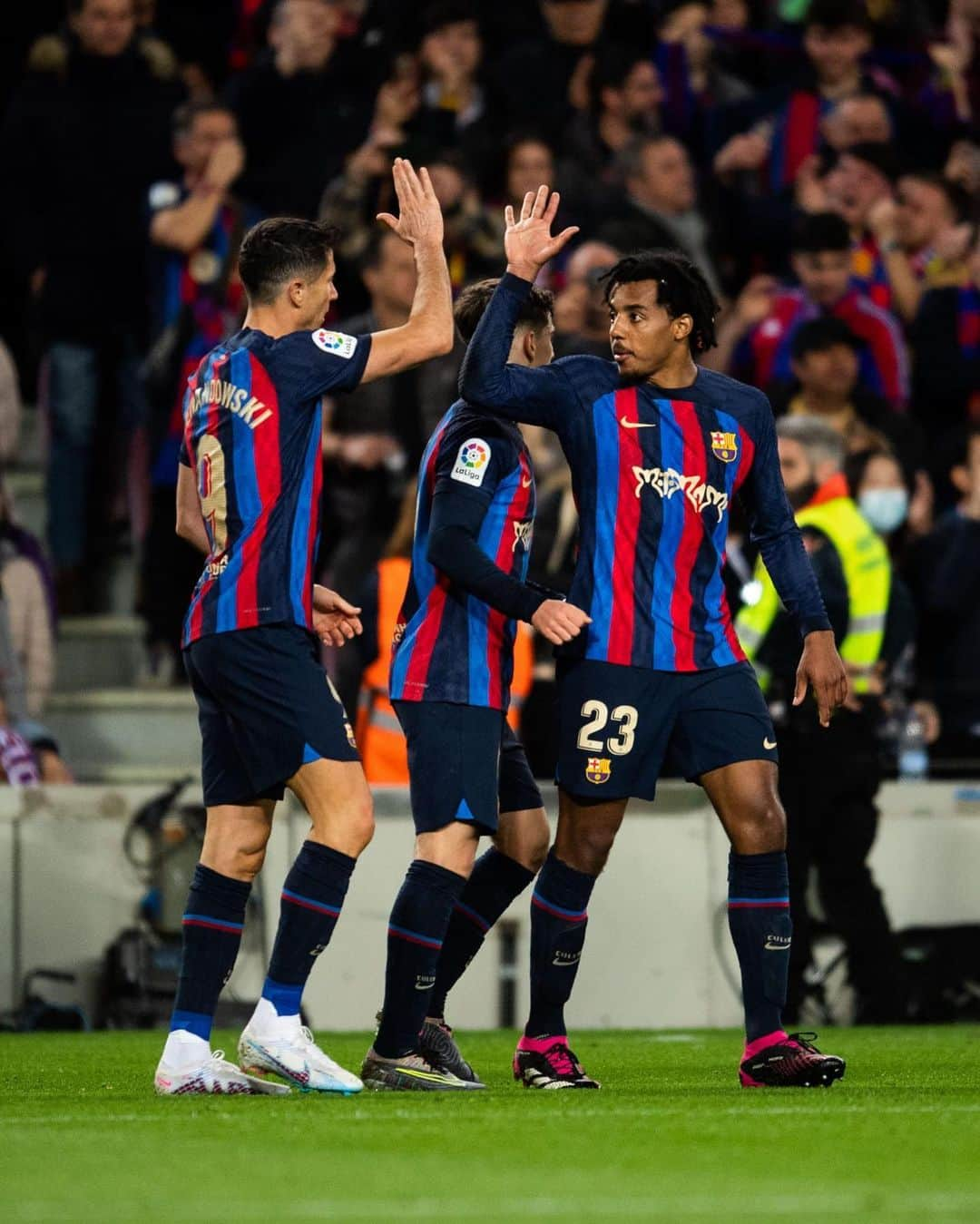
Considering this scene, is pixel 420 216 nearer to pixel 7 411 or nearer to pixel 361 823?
pixel 361 823

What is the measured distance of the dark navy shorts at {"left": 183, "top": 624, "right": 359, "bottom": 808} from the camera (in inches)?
244

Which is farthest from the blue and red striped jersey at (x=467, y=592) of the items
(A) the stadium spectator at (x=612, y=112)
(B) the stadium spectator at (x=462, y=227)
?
(A) the stadium spectator at (x=612, y=112)

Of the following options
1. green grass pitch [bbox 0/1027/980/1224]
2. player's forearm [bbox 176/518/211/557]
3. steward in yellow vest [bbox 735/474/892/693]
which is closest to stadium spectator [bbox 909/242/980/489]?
steward in yellow vest [bbox 735/474/892/693]

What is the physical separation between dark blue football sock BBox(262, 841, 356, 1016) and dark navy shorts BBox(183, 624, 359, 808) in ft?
0.65

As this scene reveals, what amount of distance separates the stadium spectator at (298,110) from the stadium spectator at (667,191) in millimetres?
1391

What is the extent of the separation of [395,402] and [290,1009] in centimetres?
537

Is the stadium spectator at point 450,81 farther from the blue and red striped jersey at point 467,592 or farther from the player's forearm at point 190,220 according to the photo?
the blue and red striped jersey at point 467,592

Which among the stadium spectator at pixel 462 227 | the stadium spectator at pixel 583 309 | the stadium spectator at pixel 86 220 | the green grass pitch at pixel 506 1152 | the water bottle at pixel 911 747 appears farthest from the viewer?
the stadium spectator at pixel 86 220

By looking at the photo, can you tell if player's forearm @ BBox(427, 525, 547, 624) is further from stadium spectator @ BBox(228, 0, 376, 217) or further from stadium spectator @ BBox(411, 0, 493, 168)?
stadium spectator @ BBox(411, 0, 493, 168)

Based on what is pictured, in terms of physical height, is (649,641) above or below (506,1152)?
above

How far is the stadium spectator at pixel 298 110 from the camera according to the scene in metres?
12.9

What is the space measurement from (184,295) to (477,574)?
5.86m

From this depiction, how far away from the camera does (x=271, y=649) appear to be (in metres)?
6.23

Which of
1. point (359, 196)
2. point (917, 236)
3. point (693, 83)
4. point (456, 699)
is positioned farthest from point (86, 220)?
point (456, 699)
